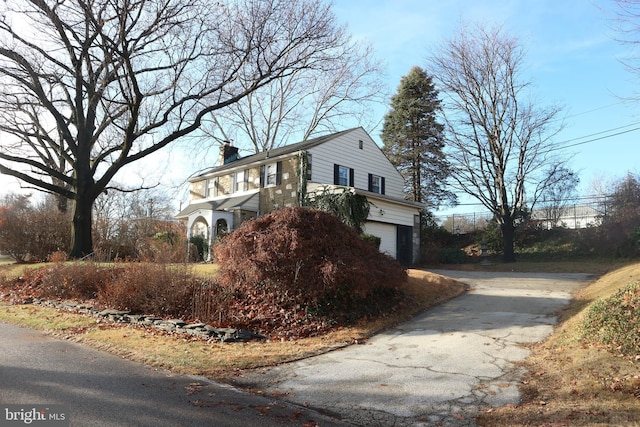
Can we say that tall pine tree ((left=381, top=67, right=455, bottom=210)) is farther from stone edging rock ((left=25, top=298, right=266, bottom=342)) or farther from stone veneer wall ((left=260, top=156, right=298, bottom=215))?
stone edging rock ((left=25, top=298, right=266, bottom=342))

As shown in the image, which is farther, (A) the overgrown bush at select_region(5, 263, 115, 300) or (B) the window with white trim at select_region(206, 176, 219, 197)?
(B) the window with white trim at select_region(206, 176, 219, 197)

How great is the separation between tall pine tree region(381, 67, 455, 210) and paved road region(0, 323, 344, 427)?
27942 mm

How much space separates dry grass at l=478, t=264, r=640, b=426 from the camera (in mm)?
4125

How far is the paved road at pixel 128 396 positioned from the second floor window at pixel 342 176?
17.8 m

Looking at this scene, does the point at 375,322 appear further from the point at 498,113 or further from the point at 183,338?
the point at 498,113

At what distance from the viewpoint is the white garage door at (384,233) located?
21.0 meters

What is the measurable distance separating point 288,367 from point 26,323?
22.5 ft

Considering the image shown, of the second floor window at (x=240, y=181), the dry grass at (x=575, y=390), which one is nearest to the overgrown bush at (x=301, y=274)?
the dry grass at (x=575, y=390)

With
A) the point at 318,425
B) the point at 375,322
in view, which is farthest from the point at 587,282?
the point at 318,425

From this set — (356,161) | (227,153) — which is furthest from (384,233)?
(227,153)

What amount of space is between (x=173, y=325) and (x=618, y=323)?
7730 mm

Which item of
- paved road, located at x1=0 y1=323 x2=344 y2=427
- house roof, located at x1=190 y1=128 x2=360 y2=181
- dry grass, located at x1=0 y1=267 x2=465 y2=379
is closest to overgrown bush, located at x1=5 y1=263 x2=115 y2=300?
dry grass, located at x1=0 y1=267 x2=465 y2=379

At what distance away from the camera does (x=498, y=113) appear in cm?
2428

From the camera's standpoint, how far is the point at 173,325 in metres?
8.55
